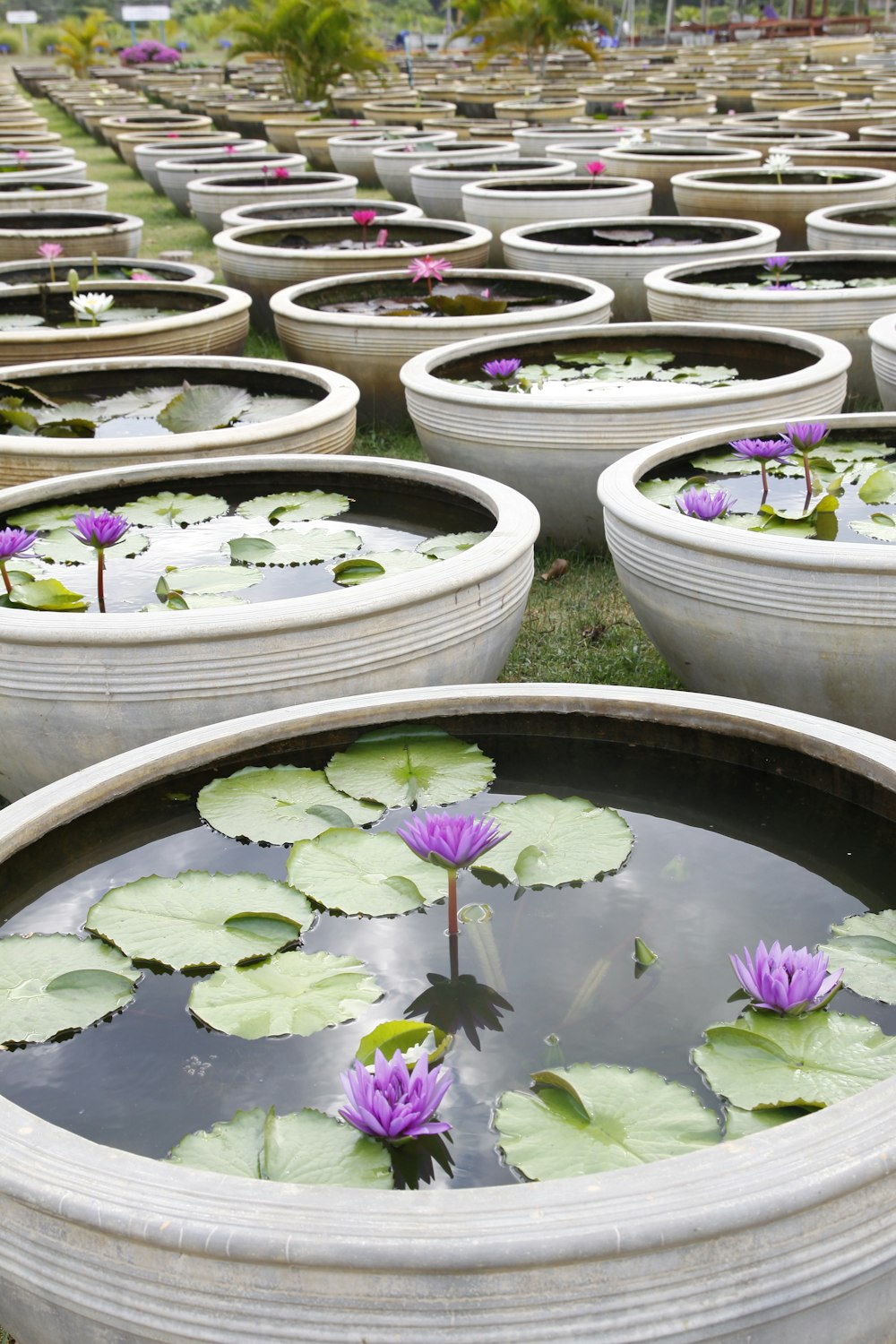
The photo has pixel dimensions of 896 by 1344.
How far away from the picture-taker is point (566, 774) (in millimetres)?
2180

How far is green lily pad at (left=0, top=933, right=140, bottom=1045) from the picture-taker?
5.53 ft

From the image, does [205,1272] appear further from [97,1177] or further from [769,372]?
[769,372]

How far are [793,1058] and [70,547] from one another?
6.81 ft

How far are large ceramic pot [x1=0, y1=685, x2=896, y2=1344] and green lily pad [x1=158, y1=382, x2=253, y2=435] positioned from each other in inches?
111

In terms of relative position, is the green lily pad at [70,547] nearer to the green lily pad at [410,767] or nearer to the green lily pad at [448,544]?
the green lily pad at [448,544]

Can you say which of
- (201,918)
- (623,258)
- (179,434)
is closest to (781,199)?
(623,258)

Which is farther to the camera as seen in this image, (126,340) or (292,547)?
(126,340)

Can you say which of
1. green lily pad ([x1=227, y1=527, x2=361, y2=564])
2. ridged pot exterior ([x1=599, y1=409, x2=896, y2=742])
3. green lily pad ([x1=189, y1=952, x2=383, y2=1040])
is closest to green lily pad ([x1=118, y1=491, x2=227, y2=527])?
green lily pad ([x1=227, y1=527, x2=361, y2=564])

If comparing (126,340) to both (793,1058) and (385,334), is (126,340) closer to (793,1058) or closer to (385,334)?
(385,334)

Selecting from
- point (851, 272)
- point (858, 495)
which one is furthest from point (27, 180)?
point (858, 495)

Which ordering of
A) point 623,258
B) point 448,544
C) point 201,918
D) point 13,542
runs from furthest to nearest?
point 623,258 < point 448,544 < point 13,542 < point 201,918

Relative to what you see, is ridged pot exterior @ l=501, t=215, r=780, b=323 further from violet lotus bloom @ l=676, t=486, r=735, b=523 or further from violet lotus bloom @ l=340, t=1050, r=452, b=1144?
violet lotus bloom @ l=340, t=1050, r=452, b=1144

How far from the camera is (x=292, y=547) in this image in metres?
3.01

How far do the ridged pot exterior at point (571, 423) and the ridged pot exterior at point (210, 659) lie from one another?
45.6 inches
